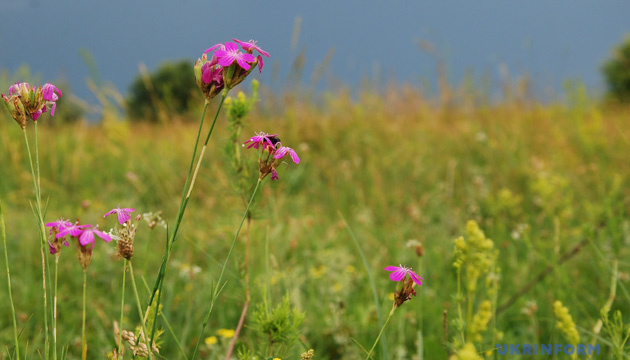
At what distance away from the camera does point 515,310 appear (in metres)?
1.91

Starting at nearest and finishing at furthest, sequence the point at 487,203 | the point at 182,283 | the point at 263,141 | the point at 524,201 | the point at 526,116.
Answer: the point at 263,141, the point at 182,283, the point at 487,203, the point at 524,201, the point at 526,116

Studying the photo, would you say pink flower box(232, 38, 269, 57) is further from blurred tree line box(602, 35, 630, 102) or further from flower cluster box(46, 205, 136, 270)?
blurred tree line box(602, 35, 630, 102)

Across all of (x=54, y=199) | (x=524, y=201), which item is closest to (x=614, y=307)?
(x=524, y=201)

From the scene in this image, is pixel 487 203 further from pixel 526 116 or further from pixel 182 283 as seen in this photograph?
pixel 526 116

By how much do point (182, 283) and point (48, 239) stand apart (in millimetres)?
1512

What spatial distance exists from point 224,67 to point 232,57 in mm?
21

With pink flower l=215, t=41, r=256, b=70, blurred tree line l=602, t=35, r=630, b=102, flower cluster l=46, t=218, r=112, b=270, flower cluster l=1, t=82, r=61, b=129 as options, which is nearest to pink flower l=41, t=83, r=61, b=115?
flower cluster l=1, t=82, r=61, b=129

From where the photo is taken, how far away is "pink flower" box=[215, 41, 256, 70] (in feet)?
2.45

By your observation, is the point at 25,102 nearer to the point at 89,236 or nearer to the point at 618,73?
the point at 89,236

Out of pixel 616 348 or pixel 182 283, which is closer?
pixel 616 348

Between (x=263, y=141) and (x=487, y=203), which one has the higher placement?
(x=487, y=203)
